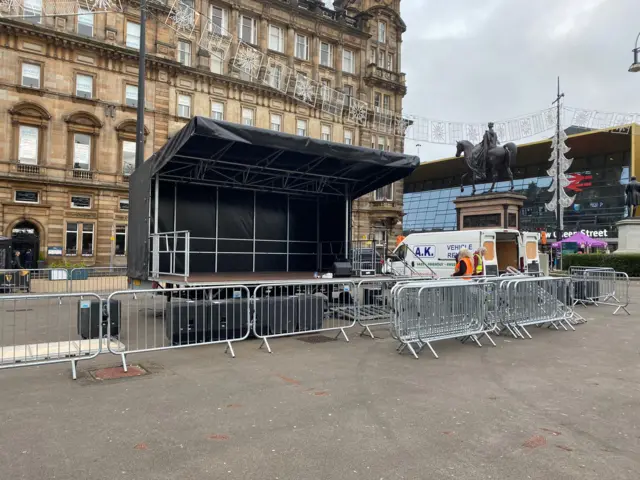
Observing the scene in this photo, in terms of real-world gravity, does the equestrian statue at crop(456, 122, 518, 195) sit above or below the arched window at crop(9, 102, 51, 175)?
below

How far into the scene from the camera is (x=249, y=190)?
15.6 meters

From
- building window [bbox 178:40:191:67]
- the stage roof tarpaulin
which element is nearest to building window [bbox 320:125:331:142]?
building window [bbox 178:40:191:67]

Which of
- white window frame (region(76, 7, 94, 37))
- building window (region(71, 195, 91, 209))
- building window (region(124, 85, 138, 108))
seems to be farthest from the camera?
building window (region(124, 85, 138, 108))

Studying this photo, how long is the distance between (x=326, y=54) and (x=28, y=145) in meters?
26.2

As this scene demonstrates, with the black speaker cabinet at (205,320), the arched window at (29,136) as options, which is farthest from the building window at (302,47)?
the black speaker cabinet at (205,320)

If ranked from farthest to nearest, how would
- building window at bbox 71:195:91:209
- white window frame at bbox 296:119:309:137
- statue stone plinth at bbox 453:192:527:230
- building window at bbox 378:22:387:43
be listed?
building window at bbox 378:22:387:43, white window frame at bbox 296:119:309:137, building window at bbox 71:195:91:209, statue stone plinth at bbox 453:192:527:230

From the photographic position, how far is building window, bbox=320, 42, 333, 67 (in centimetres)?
4341

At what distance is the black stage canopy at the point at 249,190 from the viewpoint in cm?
1177

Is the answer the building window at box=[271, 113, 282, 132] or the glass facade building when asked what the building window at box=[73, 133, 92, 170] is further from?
the glass facade building

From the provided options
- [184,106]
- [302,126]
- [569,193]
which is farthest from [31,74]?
[569,193]

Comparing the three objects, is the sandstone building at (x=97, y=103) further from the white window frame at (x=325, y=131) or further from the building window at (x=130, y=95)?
the white window frame at (x=325, y=131)

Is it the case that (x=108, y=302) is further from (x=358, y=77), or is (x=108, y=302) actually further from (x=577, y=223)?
(x=577, y=223)

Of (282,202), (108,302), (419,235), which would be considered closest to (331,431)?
(108,302)

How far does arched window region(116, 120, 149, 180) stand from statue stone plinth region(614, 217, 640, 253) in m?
32.6
